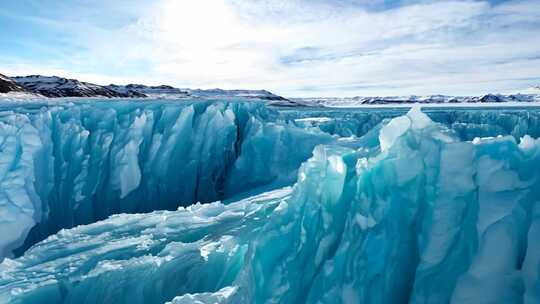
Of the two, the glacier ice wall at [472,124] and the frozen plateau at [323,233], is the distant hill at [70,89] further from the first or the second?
the frozen plateau at [323,233]

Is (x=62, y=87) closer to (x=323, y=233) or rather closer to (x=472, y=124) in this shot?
(x=472, y=124)

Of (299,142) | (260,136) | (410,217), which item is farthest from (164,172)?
(410,217)

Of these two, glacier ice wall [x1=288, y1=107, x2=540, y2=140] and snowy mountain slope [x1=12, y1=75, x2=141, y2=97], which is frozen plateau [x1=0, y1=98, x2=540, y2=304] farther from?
snowy mountain slope [x1=12, y1=75, x2=141, y2=97]

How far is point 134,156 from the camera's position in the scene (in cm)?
1271

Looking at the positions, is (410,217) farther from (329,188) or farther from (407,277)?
(329,188)

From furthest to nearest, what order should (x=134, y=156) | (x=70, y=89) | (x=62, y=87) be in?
(x=62, y=87)
(x=70, y=89)
(x=134, y=156)

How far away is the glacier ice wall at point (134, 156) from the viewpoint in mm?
11438

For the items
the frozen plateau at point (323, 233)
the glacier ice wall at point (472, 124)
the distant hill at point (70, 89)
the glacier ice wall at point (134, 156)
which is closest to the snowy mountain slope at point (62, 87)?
the distant hill at point (70, 89)

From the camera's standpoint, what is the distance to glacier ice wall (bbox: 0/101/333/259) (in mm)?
11438

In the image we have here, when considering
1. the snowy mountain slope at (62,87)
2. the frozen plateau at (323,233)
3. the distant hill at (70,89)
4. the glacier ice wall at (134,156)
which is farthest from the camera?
the snowy mountain slope at (62,87)

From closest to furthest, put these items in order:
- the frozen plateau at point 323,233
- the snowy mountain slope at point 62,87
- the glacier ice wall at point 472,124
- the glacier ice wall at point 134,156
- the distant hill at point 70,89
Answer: the frozen plateau at point 323,233, the glacier ice wall at point 134,156, the glacier ice wall at point 472,124, the distant hill at point 70,89, the snowy mountain slope at point 62,87

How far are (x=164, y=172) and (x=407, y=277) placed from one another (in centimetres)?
1039

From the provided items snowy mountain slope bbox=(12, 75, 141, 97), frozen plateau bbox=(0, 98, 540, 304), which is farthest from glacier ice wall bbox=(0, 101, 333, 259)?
snowy mountain slope bbox=(12, 75, 141, 97)

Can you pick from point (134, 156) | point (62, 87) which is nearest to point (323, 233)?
point (134, 156)
